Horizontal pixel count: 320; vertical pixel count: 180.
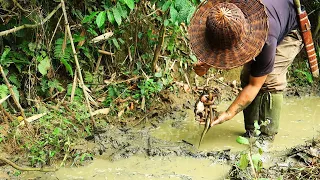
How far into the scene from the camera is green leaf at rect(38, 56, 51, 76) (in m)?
3.94

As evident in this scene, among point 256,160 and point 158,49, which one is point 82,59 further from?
point 256,160

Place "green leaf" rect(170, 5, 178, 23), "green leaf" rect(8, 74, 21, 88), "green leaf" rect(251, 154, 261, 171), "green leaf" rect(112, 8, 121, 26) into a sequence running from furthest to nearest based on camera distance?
"green leaf" rect(8, 74, 21, 88) → "green leaf" rect(112, 8, 121, 26) → "green leaf" rect(170, 5, 178, 23) → "green leaf" rect(251, 154, 261, 171)

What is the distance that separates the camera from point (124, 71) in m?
4.61

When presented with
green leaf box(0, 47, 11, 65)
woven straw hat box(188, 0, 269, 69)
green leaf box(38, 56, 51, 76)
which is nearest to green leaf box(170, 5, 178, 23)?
woven straw hat box(188, 0, 269, 69)

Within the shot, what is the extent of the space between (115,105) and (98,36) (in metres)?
0.77

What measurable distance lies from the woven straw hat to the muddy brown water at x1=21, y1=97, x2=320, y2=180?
90 centimetres

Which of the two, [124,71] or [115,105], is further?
[124,71]

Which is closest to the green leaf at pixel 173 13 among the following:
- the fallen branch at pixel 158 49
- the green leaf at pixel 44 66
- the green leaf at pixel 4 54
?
the fallen branch at pixel 158 49

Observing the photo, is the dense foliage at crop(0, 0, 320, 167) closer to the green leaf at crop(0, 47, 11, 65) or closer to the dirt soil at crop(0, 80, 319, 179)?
the green leaf at crop(0, 47, 11, 65)

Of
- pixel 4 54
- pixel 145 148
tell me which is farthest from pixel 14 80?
pixel 145 148

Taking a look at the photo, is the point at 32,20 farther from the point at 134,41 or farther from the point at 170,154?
the point at 170,154

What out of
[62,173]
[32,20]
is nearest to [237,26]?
[62,173]

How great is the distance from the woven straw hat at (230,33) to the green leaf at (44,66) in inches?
64.9

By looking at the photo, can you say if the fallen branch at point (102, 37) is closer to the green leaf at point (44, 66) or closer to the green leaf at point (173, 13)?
the green leaf at point (44, 66)
